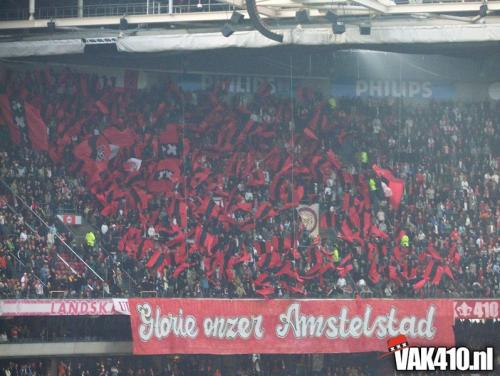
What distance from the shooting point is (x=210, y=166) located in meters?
29.8

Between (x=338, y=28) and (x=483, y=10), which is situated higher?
(x=483, y=10)

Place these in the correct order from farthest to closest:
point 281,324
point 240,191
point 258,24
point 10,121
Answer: point 10,121, point 240,191, point 281,324, point 258,24

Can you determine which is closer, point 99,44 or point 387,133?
point 99,44

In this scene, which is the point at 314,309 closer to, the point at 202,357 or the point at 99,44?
the point at 202,357

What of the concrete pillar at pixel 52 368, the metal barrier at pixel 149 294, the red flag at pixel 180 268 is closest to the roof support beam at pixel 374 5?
the red flag at pixel 180 268

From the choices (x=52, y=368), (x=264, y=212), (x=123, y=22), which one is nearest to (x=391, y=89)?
(x=264, y=212)

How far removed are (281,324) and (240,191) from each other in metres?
4.44

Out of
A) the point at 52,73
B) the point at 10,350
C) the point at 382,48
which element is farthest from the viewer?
the point at 52,73

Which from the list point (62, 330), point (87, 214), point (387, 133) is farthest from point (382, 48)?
point (62, 330)

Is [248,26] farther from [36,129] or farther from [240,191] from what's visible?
[36,129]

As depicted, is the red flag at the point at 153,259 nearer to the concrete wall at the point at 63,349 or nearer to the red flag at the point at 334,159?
the concrete wall at the point at 63,349

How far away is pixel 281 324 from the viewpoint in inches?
1033

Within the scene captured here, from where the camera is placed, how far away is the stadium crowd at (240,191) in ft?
89.8

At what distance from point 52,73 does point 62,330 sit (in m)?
7.64
